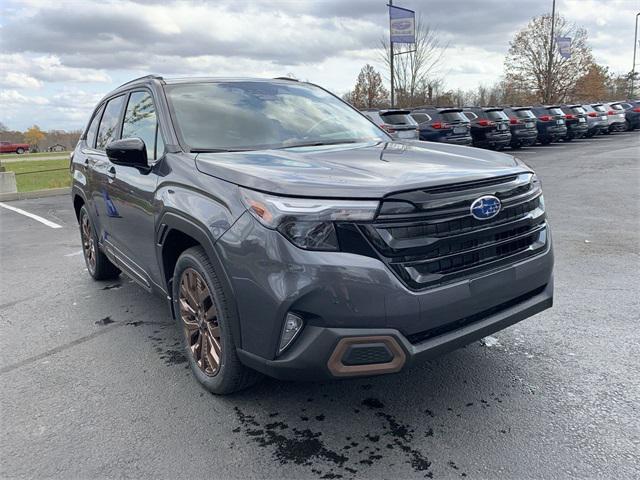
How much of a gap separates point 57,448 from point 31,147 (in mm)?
71336

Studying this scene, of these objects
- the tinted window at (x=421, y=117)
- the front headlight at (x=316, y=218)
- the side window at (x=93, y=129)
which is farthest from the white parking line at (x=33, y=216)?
the tinted window at (x=421, y=117)

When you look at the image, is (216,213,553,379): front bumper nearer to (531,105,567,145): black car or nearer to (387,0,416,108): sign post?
(387,0,416,108): sign post

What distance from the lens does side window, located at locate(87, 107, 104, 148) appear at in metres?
5.22

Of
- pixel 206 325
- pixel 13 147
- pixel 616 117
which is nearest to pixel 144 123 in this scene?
pixel 206 325

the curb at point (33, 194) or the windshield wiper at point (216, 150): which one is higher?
the windshield wiper at point (216, 150)

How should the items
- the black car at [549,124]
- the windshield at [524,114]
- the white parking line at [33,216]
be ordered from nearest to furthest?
the white parking line at [33,216]
the windshield at [524,114]
the black car at [549,124]

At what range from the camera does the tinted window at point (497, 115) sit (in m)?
19.6

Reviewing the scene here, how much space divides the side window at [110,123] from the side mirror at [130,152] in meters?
1.14

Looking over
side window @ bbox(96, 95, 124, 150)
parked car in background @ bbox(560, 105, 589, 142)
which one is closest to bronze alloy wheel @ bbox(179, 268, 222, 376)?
side window @ bbox(96, 95, 124, 150)

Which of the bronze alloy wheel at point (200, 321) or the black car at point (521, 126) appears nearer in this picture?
the bronze alloy wheel at point (200, 321)

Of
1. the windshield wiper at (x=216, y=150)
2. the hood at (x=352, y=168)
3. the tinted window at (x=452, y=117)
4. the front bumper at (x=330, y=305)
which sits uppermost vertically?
the tinted window at (x=452, y=117)

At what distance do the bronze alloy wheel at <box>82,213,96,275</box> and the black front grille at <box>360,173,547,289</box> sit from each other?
3.80 meters

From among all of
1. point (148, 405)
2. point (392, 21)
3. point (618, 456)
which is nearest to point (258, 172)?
point (148, 405)

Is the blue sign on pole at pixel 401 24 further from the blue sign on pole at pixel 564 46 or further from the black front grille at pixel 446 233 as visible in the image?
the black front grille at pixel 446 233
